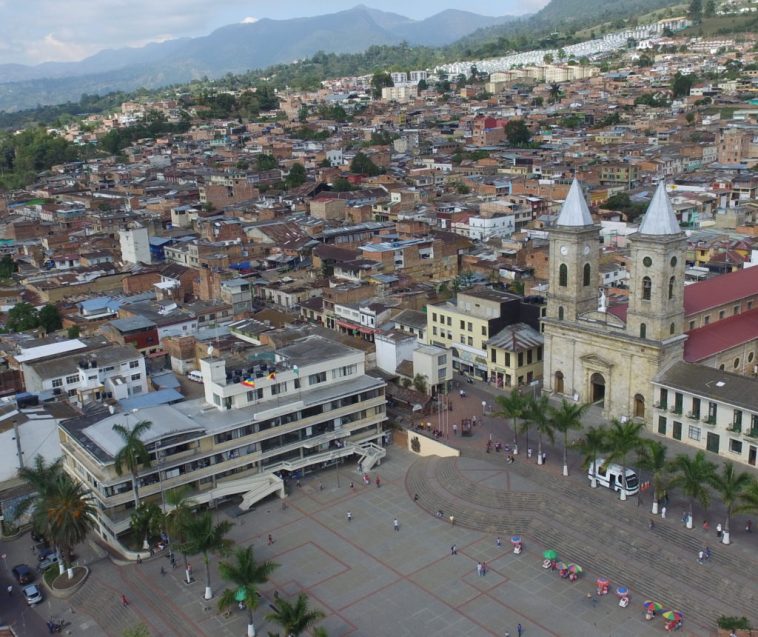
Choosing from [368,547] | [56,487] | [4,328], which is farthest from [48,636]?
[4,328]

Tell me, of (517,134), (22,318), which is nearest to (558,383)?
(22,318)

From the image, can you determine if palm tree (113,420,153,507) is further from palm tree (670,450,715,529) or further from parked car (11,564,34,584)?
palm tree (670,450,715,529)

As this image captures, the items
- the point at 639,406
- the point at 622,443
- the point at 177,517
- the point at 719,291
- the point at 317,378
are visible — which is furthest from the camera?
the point at 719,291

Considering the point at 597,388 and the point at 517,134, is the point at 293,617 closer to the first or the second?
the point at 597,388

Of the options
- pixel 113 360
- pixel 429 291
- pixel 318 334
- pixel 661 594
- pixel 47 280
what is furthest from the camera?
pixel 47 280

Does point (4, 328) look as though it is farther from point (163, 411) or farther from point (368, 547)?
point (368, 547)

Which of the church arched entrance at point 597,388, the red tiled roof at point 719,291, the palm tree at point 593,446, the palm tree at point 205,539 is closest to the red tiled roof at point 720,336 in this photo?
the red tiled roof at point 719,291
